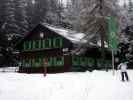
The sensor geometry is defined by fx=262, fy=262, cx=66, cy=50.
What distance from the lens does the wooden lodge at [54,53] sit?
36.3 m

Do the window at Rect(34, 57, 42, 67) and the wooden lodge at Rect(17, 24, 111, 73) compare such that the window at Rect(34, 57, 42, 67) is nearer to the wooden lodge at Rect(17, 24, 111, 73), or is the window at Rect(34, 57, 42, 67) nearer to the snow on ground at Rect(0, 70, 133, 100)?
the wooden lodge at Rect(17, 24, 111, 73)

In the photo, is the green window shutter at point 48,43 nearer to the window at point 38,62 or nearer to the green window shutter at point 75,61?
the window at point 38,62

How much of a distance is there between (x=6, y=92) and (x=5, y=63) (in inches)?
1759

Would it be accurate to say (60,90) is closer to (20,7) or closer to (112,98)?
(112,98)

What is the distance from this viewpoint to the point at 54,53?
3803 centimetres

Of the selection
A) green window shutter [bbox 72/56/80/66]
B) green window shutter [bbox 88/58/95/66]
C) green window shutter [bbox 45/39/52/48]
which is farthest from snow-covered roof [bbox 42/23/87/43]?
green window shutter [bbox 88/58/95/66]

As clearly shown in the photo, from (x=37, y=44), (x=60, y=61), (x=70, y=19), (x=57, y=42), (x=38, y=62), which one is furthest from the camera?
(x=70, y=19)

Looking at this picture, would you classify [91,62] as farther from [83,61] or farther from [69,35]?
[69,35]

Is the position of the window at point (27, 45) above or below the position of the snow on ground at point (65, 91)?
above

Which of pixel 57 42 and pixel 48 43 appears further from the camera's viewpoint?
pixel 48 43

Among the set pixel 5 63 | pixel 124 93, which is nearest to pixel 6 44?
pixel 5 63

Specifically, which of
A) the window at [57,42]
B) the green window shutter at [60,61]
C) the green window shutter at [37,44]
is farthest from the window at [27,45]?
the green window shutter at [60,61]

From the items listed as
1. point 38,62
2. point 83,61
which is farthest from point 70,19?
point 83,61

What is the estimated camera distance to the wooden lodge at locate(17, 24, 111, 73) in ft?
119
